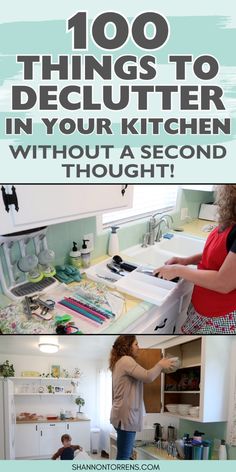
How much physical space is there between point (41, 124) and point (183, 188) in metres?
0.39

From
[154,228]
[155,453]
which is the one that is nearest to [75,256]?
[154,228]

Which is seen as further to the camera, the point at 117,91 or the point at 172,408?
the point at 172,408

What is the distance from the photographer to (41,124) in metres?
0.87

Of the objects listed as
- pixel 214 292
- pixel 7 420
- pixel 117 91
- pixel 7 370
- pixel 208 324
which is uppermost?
pixel 117 91

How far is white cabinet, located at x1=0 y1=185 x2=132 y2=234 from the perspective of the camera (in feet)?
2.79

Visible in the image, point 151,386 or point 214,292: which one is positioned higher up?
point 214,292

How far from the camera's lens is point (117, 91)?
2.83 feet

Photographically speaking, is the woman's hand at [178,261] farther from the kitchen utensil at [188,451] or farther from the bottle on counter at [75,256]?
the kitchen utensil at [188,451]

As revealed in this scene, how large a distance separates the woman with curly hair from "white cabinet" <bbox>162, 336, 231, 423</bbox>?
1.7 inches

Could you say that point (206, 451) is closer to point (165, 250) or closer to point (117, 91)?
point (165, 250)

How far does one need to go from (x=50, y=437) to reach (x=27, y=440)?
0.06 meters
